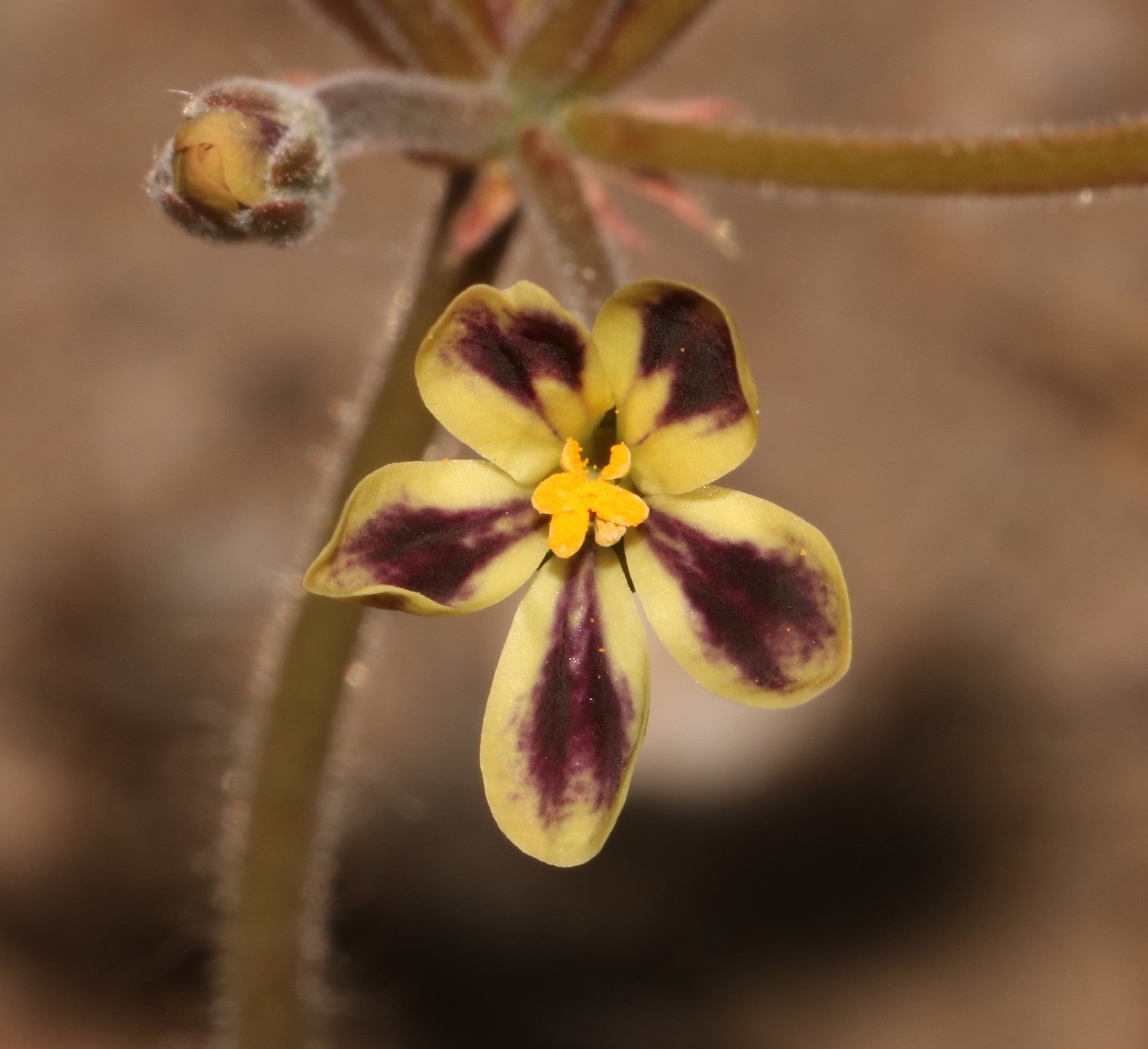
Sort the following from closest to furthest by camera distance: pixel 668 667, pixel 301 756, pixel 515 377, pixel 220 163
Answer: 1. pixel 220 163
2. pixel 515 377
3. pixel 301 756
4. pixel 668 667

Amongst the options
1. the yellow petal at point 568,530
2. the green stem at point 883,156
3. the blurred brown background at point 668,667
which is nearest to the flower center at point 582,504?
the yellow petal at point 568,530

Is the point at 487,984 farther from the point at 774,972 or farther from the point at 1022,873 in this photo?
the point at 1022,873

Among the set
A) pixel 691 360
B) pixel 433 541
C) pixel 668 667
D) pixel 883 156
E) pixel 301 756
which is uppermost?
pixel 668 667

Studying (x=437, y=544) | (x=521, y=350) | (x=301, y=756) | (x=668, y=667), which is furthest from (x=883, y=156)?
(x=668, y=667)

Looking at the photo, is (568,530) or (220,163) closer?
(220,163)

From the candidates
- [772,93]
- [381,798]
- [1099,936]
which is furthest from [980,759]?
[772,93]

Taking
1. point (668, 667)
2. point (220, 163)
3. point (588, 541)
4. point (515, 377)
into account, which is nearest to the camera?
point (220, 163)

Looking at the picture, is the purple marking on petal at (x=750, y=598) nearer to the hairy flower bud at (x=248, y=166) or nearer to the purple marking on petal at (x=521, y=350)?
the purple marking on petal at (x=521, y=350)

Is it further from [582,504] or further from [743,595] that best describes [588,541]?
[743,595]
